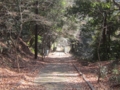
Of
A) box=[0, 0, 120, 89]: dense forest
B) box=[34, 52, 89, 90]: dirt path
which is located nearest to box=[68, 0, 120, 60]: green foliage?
box=[0, 0, 120, 89]: dense forest

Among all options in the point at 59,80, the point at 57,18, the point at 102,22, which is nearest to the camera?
the point at 59,80

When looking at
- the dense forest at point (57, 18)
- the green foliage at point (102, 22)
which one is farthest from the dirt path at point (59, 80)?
the green foliage at point (102, 22)

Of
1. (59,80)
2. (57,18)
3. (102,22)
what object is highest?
(102,22)

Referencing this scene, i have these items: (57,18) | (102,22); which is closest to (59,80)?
(102,22)

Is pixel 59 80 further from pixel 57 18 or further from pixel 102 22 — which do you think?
pixel 57 18

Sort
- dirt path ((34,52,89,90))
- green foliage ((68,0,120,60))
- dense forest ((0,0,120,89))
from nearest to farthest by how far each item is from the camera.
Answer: dirt path ((34,52,89,90)) → dense forest ((0,0,120,89)) → green foliage ((68,0,120,60))

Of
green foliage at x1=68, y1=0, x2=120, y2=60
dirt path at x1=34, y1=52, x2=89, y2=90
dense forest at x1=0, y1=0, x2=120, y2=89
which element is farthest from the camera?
green foliage at x1=68, y1=0, x2=120, y2=60

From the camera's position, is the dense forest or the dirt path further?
the dense forest

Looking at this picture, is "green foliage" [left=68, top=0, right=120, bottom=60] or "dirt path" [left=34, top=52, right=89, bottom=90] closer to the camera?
"dirt path" [left=34, top=52, right=89, bottom=90]

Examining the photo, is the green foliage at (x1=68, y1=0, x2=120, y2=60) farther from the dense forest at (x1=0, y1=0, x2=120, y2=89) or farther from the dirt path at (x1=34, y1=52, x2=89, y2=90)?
the dirt path at (x1=34, y1=52, x2=89, y2=90)

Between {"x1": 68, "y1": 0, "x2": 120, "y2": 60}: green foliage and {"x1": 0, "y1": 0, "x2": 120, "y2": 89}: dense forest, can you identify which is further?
{"x1": 68, "y1": 0, "x2": 120, "y2": 60}: green foliage

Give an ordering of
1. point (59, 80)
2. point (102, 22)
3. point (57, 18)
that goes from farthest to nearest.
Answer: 1. point (57, 18)
2. point (102, 22)
3. point (59, 80)

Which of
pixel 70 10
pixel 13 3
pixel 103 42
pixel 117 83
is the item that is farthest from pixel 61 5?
pixel 117 83

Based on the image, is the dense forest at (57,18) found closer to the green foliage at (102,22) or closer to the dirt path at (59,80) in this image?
the green foliage at (102,22)
